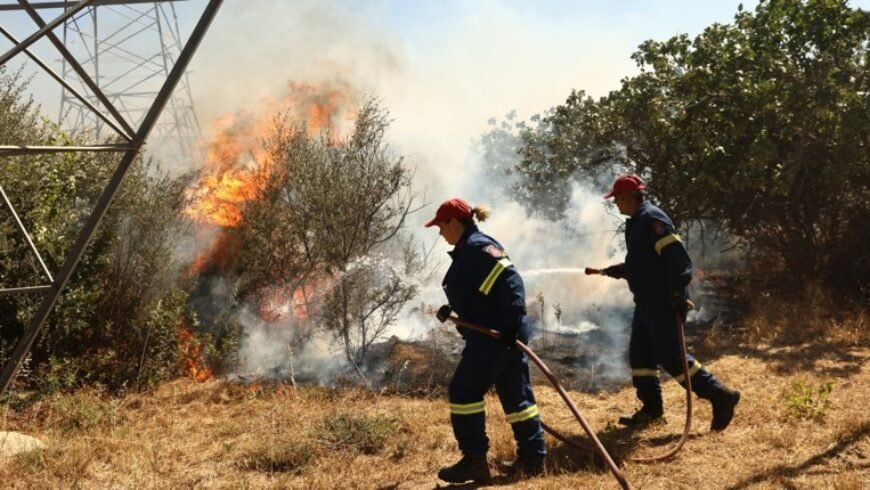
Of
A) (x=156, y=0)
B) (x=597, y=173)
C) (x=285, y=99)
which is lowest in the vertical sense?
(x=156, y=0)

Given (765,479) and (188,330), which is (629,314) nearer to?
(188,330)

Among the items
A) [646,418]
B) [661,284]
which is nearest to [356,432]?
[646,418]

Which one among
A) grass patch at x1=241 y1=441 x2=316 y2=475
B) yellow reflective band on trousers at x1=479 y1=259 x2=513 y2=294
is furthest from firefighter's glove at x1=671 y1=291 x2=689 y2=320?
A: grass patch at x1=241 y1=441 x2=316 y2=475

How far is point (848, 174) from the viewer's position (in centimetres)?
1056

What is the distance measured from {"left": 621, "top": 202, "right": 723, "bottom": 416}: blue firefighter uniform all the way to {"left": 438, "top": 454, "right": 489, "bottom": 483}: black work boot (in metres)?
1.73

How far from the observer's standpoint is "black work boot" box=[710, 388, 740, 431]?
192 inches

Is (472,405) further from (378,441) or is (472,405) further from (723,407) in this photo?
(723,407)

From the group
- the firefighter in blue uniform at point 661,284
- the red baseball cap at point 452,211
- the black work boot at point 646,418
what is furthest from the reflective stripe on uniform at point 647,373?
the red baseball cap at point 452,211

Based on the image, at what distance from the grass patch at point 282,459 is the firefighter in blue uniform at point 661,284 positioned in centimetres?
282

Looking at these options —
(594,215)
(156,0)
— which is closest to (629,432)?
(156,0)

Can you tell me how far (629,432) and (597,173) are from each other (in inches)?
434

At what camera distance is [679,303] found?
15.7 feet

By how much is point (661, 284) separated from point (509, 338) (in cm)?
158

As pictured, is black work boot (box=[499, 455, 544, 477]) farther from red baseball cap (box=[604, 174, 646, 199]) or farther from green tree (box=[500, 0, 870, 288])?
green tree (box=[500, 0, 870, 288])
